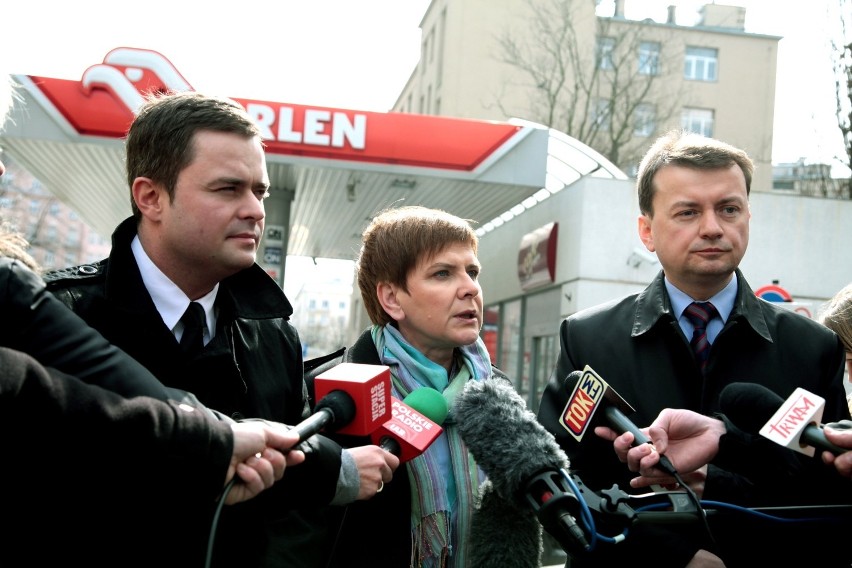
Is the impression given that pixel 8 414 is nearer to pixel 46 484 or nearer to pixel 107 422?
pixel 107 422

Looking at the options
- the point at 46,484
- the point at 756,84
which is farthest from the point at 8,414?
the point at 756,84

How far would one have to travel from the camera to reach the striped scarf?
9.74 ft

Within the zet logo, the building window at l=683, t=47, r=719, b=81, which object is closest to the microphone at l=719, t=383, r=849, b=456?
the zet logo

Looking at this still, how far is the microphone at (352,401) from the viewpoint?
2189 mm

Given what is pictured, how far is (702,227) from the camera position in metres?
3.12

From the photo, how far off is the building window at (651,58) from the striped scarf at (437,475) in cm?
2897

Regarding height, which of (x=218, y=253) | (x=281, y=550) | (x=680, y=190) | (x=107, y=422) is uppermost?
(x=680, y=190)

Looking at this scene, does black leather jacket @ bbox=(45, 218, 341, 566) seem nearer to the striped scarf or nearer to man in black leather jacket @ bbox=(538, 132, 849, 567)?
the striped scarf

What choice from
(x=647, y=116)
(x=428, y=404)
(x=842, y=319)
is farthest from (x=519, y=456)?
(x=647, y=116)

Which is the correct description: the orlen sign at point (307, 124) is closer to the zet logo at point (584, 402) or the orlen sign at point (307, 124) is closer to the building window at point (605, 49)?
the zet logo at point (584, 402)

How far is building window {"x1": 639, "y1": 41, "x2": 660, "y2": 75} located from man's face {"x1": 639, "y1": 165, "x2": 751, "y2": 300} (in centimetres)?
2868

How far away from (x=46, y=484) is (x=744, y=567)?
1.93 meters

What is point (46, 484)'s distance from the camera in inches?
77.2

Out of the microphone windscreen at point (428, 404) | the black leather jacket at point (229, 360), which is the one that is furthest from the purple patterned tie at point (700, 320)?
the black leather jacket at point (229, 360)
